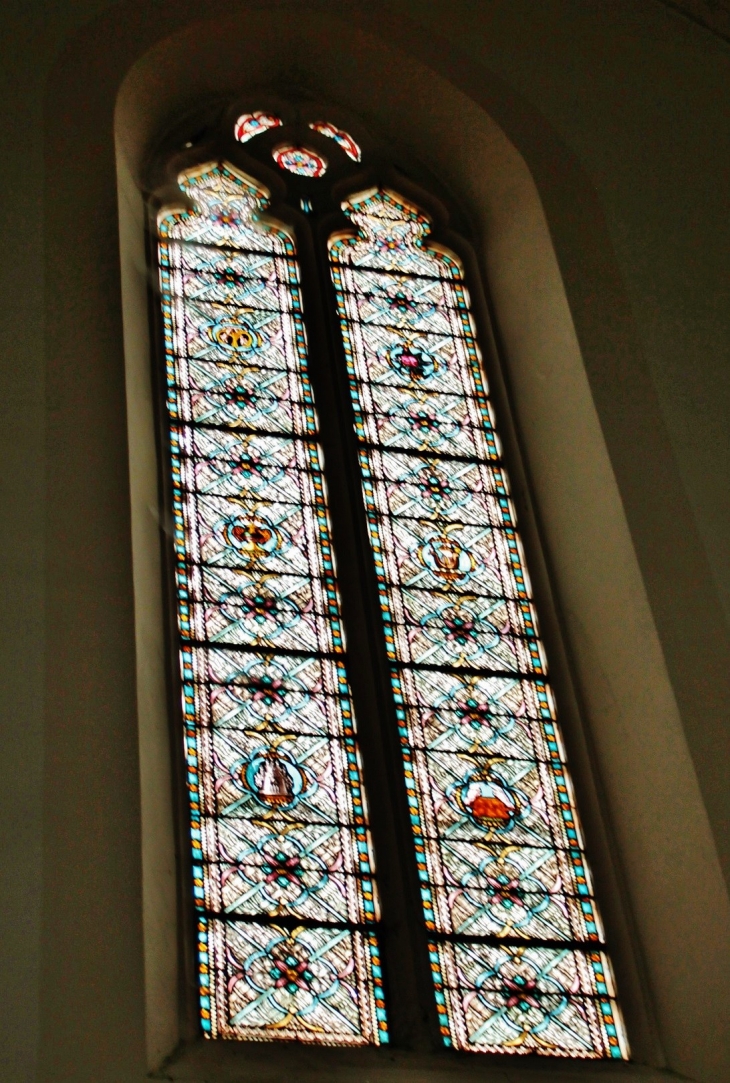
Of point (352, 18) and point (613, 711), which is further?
point (352, 18)

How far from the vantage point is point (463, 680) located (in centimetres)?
572

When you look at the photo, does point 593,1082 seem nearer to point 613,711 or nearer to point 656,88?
point 613,711

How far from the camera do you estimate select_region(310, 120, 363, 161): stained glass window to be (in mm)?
7426

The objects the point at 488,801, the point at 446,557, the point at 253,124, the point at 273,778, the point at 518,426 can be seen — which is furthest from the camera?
the point at 253,124

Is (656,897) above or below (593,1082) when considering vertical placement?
above

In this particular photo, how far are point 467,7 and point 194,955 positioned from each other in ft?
14.4

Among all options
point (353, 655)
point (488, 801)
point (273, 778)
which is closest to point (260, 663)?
point (353, 655)

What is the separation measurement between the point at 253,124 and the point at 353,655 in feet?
8.94

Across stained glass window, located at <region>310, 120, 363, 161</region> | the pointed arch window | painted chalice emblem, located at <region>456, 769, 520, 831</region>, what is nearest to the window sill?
the pointed arch window

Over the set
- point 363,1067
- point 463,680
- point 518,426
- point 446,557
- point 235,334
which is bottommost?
point 363,1067

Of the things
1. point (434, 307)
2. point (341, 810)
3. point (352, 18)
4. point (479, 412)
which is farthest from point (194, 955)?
point (352, 18)

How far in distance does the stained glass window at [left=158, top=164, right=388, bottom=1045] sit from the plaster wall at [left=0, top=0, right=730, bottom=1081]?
27 centimetres

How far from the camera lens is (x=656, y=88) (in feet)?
25.0

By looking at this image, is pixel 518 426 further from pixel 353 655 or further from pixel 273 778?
pixel 273 778
